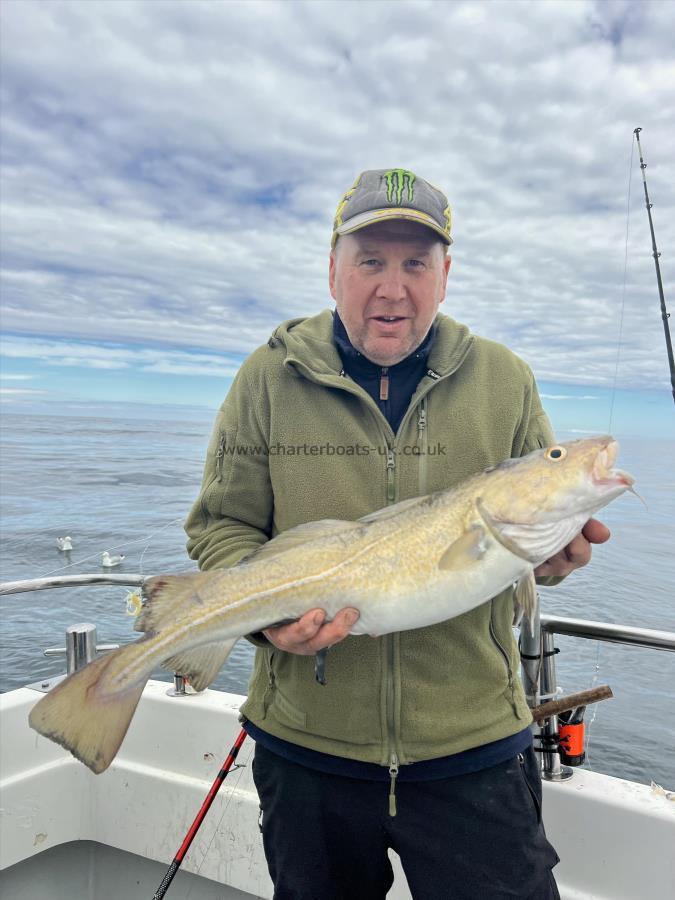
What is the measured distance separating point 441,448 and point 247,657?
9.75m

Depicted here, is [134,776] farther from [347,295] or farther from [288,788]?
[347,295]

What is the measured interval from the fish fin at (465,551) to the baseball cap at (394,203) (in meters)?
1.19

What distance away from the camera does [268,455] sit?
257 cm

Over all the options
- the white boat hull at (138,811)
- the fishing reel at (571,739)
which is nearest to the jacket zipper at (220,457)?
the white boat hull at (138,811)

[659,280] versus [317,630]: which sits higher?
[659,280]

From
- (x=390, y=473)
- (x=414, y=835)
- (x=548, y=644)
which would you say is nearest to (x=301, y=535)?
(x=390, y=473)

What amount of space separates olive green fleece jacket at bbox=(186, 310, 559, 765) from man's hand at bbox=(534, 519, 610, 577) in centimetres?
22

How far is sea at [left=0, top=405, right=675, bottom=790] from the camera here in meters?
9.93

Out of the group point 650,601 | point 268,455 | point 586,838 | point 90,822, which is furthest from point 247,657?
point 650,601

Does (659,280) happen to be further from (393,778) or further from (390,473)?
(393,778)

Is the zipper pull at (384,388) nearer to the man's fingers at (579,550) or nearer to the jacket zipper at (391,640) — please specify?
the jacket zipper at (391,640)

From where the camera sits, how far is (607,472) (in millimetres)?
2082

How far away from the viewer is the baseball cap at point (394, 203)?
2.44 meters

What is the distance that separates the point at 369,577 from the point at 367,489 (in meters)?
0.40
